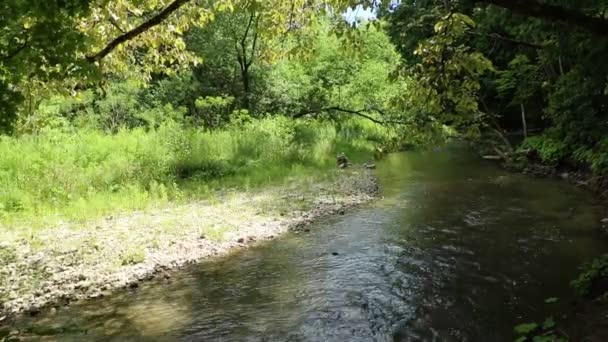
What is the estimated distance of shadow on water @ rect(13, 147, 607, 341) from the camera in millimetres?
6840

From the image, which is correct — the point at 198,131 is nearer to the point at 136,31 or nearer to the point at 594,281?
the point at 136,31

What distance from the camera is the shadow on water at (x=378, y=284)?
684 centimetres

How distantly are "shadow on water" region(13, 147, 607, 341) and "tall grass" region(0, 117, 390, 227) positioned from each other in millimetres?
5006

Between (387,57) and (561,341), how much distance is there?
38.1m

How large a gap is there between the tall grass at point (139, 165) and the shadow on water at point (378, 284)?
16.4 ft

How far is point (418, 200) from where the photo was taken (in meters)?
14.2

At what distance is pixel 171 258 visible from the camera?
32.0 feet

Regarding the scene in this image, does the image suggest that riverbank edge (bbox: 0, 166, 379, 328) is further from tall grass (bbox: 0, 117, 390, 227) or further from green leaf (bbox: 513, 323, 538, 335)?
green leaf (bbox: 513, 323, 538, 335)

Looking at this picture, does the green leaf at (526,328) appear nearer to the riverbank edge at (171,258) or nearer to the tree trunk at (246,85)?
the riverbank edge at (171,258)

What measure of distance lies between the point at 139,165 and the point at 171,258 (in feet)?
24.3

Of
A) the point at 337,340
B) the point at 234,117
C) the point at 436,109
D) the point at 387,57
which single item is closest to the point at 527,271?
the point at 436,109

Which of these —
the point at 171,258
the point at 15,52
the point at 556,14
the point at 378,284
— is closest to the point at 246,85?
the point at 171,258

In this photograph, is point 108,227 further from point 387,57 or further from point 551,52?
point 387,57

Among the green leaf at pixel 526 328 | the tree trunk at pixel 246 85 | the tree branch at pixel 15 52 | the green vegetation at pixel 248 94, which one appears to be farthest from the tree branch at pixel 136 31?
the tree trunk at pixel 246 85
